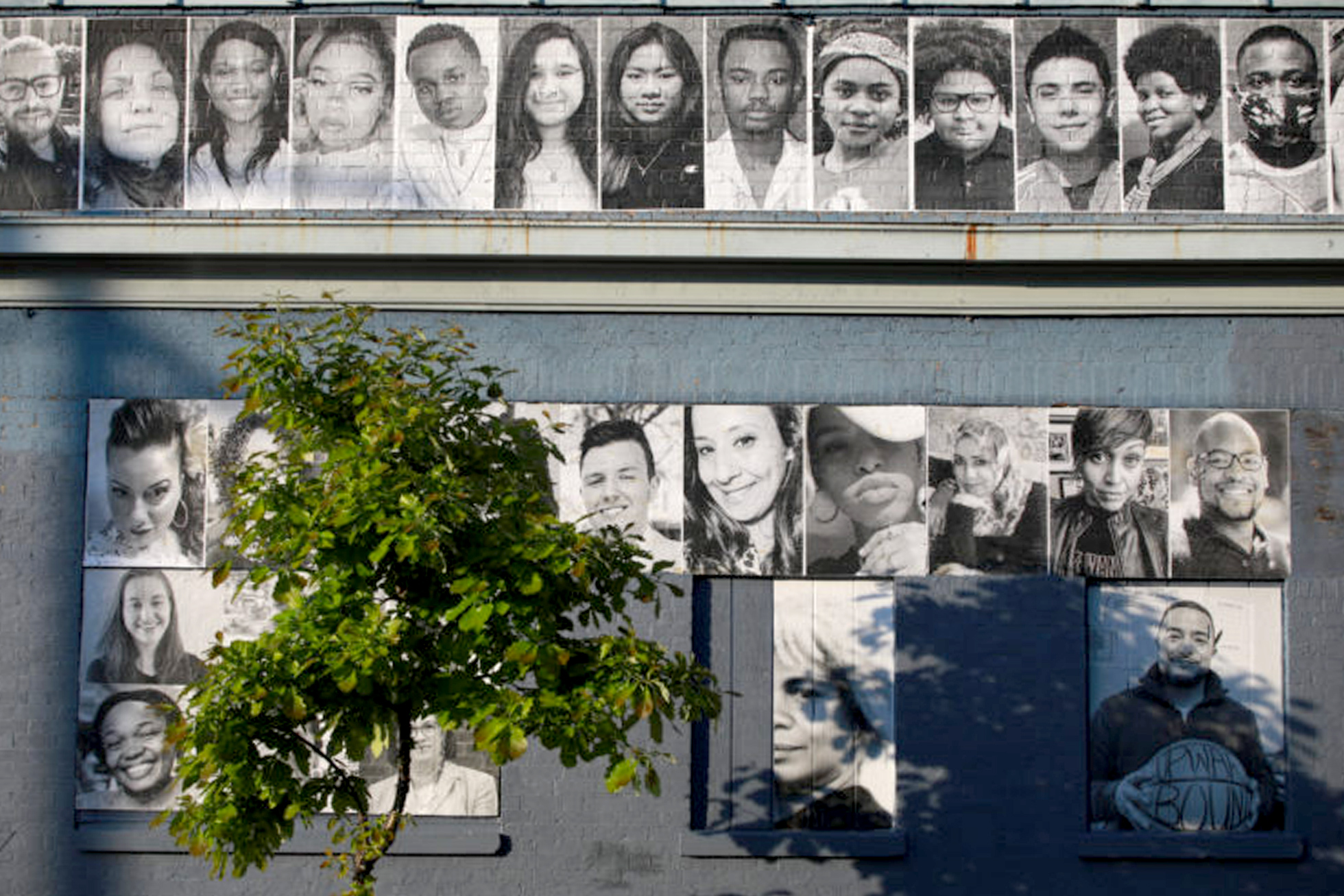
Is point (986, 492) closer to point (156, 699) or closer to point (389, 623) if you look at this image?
point (389, 623)

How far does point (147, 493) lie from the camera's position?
31.4 ft

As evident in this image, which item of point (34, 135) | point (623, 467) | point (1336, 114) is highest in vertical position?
point (1336, 114)

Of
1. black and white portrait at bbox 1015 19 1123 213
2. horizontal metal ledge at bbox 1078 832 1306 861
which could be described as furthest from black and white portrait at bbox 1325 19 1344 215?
horizontal metal ledge at bbox 1078 832 1306 861

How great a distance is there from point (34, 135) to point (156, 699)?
12.9 ft

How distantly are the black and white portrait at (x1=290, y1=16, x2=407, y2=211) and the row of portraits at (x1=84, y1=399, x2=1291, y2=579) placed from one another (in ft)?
5.46

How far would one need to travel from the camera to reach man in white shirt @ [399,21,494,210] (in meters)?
9.77

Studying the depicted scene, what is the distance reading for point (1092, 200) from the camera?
9727mm

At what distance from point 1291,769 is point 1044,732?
1633 millimetres

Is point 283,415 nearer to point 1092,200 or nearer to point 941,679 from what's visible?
point 941,679

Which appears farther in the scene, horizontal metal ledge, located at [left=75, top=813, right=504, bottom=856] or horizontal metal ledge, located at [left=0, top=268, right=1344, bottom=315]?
horizontal metal ledge, located at [left=0, top=268, right=1344, bottom=315]

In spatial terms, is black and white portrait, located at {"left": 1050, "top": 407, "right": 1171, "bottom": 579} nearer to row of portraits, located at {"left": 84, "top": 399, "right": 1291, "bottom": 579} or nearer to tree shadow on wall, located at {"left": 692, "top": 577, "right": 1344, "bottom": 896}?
row of portraits, located at {"left": 84, "top": 399, "right": 1291, "bottom": 579}

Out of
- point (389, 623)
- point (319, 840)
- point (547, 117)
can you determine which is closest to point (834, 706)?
point (319, 840)

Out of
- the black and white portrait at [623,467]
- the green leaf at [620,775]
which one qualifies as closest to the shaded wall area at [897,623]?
the black and white portrait at [623,467]

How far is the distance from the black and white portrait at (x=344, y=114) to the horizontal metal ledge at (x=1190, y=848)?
245 inches
